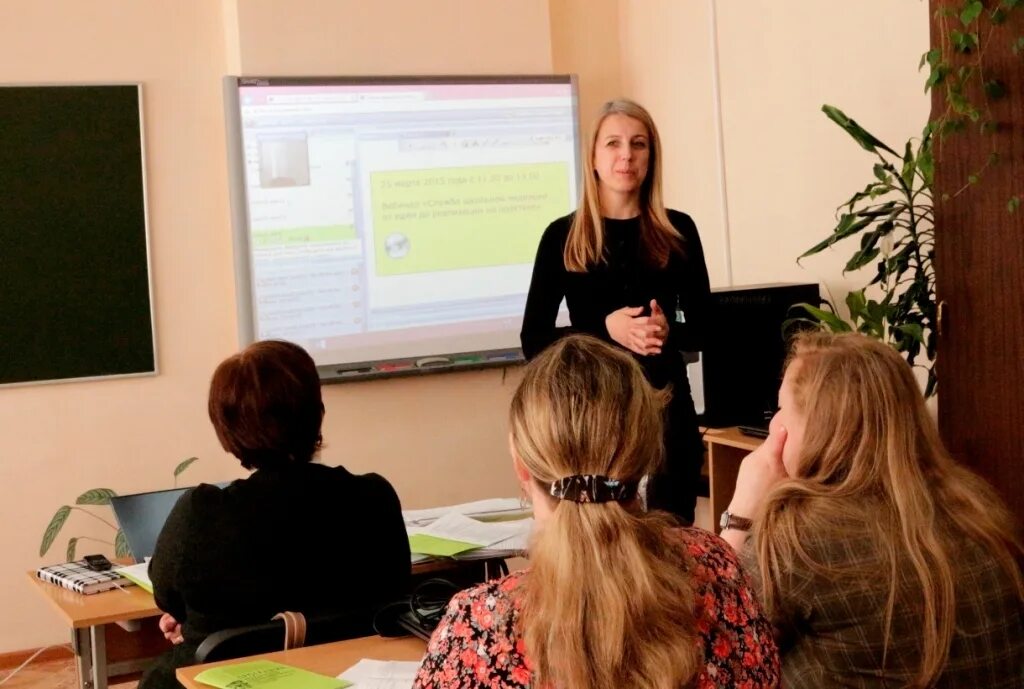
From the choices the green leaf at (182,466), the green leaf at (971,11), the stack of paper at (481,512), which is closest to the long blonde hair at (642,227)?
the stack of paper at (481,512)

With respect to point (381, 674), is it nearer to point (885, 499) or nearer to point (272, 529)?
point (272, 529)

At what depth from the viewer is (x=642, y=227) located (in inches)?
123

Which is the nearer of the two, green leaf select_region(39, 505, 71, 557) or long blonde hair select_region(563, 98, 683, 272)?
long blonde hair select_region(563, 98, 683, 272)

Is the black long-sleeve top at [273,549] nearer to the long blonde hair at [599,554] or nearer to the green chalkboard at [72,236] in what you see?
the long blonde hair at [599,554]

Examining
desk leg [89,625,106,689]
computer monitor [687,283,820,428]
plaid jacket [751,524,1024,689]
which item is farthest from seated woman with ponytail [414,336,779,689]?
computer monitor [687,283,820,428]

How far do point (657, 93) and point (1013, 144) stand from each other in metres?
2.81

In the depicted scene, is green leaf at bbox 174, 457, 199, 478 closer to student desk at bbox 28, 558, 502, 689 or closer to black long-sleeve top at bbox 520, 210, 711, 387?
student desk at bbox 28, 558, 502, 689

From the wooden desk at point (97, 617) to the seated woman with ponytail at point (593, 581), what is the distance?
1364 mm

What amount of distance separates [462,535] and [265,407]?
31.3 inches

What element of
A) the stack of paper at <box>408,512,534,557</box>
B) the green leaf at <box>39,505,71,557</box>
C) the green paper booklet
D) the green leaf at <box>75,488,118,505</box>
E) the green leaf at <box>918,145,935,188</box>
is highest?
the green leaf at <box>918,145,935,188</box>

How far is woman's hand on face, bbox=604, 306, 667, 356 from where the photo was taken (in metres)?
2.89

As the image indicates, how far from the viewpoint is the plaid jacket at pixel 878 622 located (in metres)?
1.79

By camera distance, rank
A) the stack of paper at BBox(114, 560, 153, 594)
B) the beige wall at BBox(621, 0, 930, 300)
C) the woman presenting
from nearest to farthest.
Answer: the stack of paper at BBox(114, 560, 153, 594) < the woman presenting < the beige wall at BBox(621, 0, 930, 300)

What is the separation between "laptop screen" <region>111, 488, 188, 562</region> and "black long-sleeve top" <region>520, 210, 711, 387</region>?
3.23 feet
